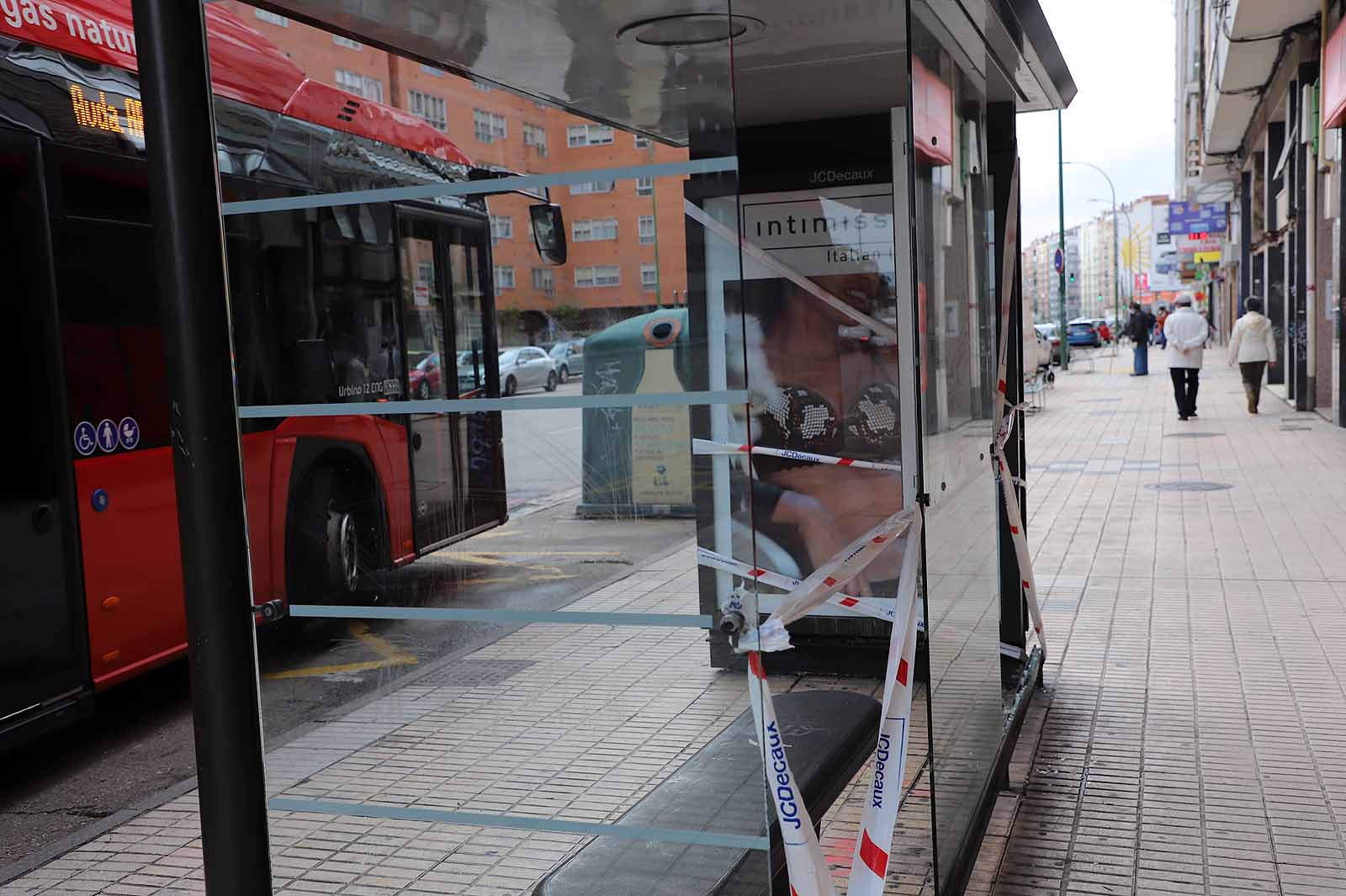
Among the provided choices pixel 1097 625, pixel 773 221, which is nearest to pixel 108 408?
pixel 773 221

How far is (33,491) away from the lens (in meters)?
5.23

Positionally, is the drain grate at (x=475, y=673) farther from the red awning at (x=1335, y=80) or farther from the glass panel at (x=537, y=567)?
the red awning at (x=1335, y=80)

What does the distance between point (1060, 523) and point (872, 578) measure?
5.07 metres

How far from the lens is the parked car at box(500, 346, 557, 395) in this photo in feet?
8.70

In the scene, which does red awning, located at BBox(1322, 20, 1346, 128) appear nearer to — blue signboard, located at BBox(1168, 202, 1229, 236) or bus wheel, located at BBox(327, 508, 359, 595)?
bus wheel, located at BBox(327, 508, 359, 595)

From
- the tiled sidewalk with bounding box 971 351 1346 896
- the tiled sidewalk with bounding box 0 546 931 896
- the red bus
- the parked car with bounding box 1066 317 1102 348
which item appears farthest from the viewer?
the parked car with bounding box 1066 317 1102 348

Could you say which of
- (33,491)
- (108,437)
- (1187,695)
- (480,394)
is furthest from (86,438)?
(1187,695)

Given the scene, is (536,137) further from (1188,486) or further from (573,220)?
(1188,486)

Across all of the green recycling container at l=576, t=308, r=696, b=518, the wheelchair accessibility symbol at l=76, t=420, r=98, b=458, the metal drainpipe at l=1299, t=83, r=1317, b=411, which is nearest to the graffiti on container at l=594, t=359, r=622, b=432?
the green recycling container at l=576, t=308, r=696, b=518

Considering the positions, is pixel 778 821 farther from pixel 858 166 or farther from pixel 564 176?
pixel 858 166

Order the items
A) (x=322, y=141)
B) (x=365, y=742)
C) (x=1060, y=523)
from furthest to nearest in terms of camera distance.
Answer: (x=1060, y=523), (x=322, y=141), (x=365, y=742)

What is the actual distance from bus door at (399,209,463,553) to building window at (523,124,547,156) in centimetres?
44

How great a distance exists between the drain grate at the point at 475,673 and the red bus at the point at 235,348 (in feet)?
0.85

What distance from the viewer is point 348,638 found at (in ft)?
9.35
